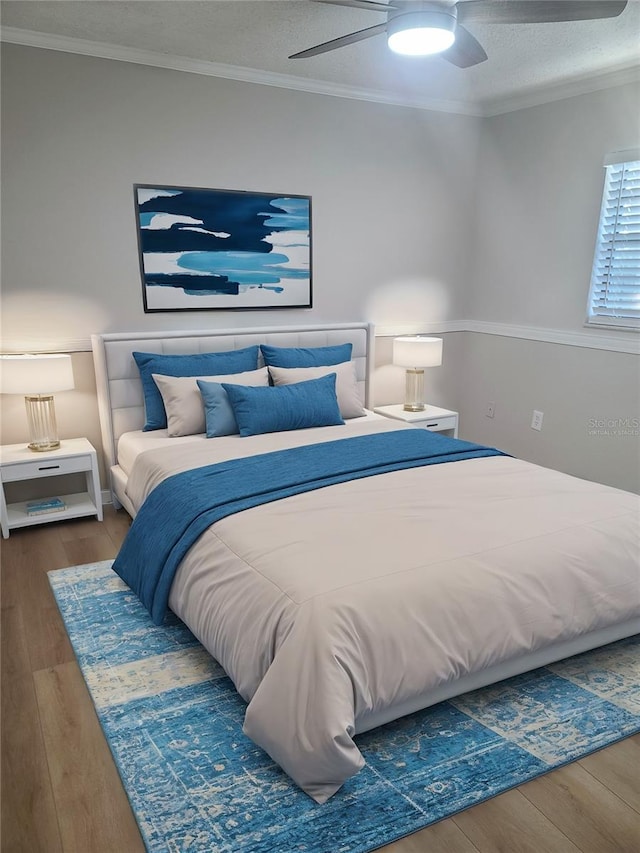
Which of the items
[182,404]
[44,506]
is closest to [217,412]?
[182,404]

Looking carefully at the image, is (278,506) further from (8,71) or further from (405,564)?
(8,71)

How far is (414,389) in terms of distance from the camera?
471cm

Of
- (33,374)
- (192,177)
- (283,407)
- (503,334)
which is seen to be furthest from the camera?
(503,334)

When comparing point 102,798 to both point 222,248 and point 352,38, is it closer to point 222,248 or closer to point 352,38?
point 352,38

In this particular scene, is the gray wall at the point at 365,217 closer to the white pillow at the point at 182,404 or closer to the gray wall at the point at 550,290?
the gray wall at the point at 550,290

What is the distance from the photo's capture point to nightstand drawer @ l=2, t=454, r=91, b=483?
342cm

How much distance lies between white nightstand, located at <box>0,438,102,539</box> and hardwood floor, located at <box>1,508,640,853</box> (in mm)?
1231

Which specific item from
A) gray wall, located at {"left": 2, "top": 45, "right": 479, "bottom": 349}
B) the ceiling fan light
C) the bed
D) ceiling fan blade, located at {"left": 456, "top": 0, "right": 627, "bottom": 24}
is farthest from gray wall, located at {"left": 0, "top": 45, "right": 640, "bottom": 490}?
ceiling fan blade, located at {"left": 456, "top": 0, "right": 627, "bottom": 24}

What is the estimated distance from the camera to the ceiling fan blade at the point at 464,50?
2655mm

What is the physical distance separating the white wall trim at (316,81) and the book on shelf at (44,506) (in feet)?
8.03

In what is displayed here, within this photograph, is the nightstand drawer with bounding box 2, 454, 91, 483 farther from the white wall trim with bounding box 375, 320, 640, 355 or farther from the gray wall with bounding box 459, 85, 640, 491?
the gray wall with bounding box 459, 85, 640, 491

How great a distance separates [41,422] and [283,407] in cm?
135

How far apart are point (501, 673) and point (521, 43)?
3143 mm

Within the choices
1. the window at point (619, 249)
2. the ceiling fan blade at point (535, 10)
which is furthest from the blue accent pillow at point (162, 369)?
the window at point (619, 249)
